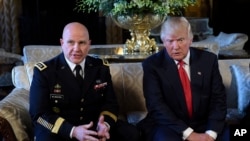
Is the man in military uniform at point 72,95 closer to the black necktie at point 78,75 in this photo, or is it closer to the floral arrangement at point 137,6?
the black necktie at point 78,75

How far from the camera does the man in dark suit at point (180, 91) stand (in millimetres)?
2256

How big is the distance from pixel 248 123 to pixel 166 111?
1.76 feet

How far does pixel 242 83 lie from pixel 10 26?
499 centimetres

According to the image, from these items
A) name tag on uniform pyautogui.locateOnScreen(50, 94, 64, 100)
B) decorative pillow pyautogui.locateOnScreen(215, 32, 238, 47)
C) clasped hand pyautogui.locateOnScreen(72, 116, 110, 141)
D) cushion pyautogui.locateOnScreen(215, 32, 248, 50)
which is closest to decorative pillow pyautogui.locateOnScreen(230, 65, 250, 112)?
clasped hand pyautogui.locateOnScreen(72, 116, 110, 141)

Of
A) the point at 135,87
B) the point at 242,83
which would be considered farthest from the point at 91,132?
the point at 242,83

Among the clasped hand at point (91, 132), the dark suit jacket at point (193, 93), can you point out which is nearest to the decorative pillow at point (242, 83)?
the dark suit jacket at point (193, 93)

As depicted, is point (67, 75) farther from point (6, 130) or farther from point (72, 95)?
point (6, 130)

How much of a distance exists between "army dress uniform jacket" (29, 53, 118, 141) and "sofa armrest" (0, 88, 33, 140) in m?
0.08

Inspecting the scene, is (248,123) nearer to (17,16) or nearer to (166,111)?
(166,111)

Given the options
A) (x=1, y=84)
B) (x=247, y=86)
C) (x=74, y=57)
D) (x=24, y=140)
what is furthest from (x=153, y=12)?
(x=1, y=84)

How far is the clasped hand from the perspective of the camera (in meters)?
2.10

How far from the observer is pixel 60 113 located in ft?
7.59

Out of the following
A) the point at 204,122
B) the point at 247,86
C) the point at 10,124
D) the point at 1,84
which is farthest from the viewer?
the point at 1,84

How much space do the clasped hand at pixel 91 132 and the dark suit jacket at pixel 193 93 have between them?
317mm
